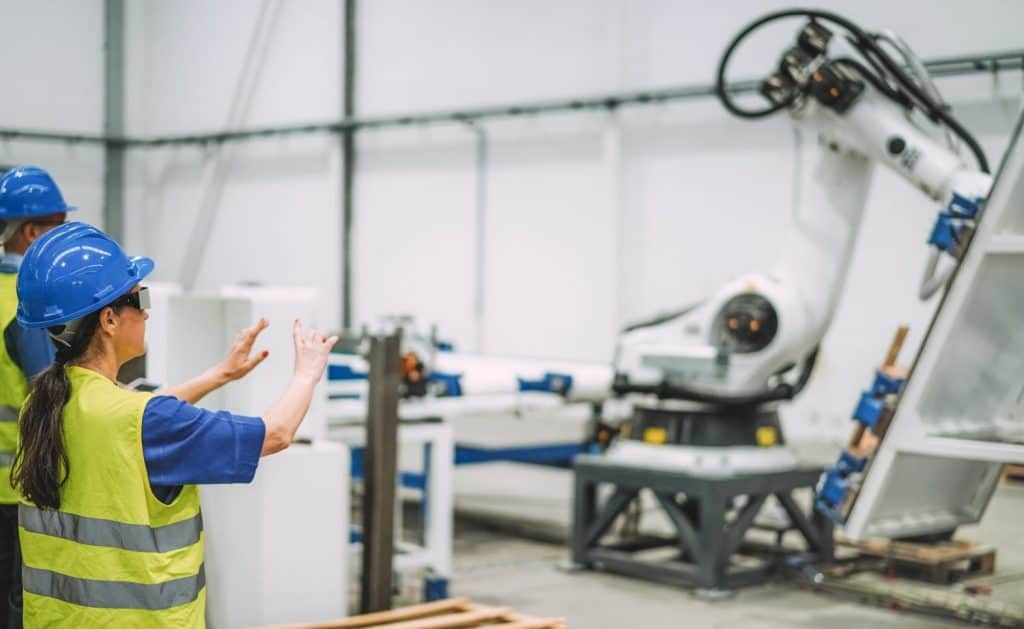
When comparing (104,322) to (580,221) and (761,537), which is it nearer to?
(761,537)

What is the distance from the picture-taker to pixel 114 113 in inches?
602

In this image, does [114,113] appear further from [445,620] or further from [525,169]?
[445,620]

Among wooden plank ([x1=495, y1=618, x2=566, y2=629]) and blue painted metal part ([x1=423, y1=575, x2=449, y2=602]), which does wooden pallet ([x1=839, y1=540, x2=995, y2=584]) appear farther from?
wooden plank ([x1=495, y1=618, x2=566, y2=629])

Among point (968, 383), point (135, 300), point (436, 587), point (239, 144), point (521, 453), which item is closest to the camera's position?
point (135, 300)

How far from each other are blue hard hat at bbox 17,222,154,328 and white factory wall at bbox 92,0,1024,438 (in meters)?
7.60

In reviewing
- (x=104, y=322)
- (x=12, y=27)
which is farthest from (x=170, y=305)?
(x=12, y=27)

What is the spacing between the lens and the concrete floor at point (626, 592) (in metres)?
5.11

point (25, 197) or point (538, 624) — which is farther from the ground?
point (25, 197)

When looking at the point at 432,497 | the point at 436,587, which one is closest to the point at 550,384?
the point at 432,497

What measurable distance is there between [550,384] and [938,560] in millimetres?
2158


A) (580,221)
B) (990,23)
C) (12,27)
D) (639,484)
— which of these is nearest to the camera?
(639,484)

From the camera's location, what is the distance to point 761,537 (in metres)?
6.87

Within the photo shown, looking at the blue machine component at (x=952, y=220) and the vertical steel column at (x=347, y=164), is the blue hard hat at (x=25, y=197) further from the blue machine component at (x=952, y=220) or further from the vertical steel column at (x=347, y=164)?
the vertical steel column at (x=347, y=164)

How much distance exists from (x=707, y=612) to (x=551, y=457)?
207cm
